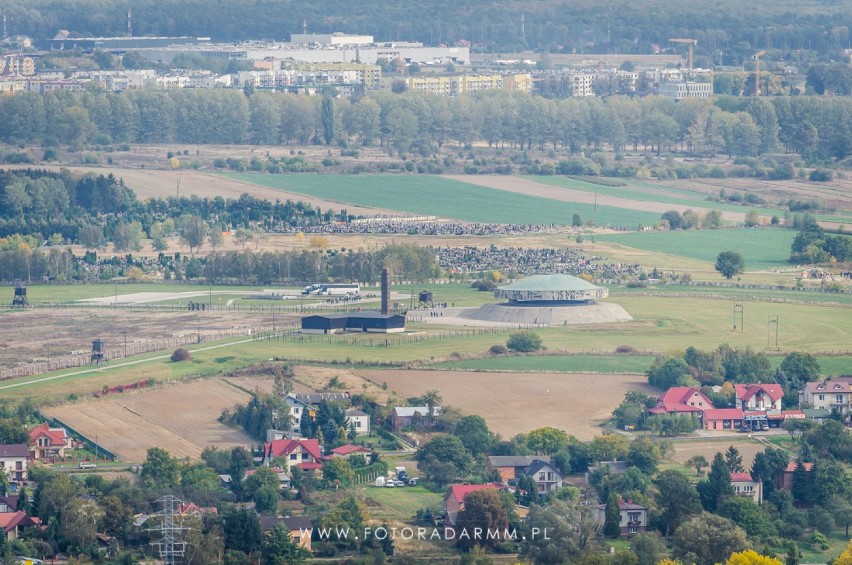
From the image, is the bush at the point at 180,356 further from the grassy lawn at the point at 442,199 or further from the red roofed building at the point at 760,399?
the grassy lawn at the point at 442,199

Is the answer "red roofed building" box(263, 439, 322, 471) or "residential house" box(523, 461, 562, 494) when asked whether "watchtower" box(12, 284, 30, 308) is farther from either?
"residential house" box(523, 461, 562, 494)

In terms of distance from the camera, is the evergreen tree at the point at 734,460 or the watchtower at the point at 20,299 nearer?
the evergreen tree at the point at 734,460

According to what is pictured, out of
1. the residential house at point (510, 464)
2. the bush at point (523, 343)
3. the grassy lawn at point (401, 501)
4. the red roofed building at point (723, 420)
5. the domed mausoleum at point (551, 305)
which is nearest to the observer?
the grassy lawn at point (401, 501)

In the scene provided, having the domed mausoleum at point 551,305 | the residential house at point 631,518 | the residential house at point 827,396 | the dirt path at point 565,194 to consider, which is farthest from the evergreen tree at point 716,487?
the dirt path at point 565,194

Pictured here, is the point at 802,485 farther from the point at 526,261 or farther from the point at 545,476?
the point at 526,261

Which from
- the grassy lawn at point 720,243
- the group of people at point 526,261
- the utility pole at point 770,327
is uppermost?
the utility pole at point 770,327

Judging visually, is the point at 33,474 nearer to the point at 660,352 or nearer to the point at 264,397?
the point at 264,397
